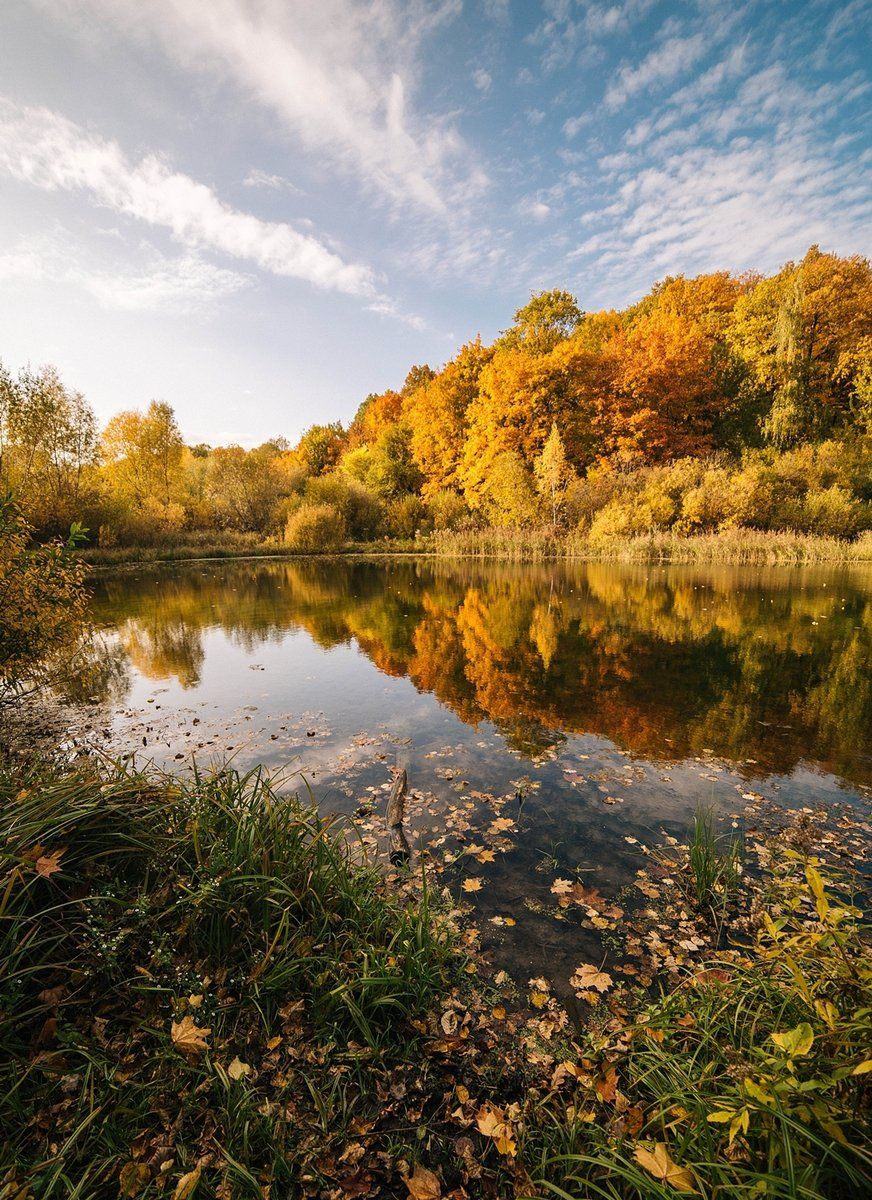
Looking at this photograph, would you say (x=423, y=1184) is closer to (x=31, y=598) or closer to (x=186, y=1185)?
(x=186, y=1185)

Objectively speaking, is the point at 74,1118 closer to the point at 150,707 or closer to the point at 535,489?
the point at 150,707

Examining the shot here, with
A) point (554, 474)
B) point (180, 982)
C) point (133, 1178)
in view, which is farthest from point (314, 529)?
point (133, 1178)

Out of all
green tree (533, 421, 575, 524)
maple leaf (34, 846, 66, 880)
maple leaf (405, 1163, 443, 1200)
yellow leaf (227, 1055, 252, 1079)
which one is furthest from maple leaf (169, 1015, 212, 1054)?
green tree (533, 421, 575, 524)

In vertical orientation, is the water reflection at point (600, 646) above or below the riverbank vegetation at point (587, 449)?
below

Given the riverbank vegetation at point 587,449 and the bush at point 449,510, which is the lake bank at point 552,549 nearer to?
the riverbank vegetation at point 587,449

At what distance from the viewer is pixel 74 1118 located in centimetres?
203

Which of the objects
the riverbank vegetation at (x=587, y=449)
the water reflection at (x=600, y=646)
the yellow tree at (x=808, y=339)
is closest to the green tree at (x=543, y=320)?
the riverbank vegetation at (x=587, y=449)

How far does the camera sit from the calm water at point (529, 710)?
16.4 feet

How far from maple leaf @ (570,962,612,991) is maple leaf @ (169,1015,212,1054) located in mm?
2241

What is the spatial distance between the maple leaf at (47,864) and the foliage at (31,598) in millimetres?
4671

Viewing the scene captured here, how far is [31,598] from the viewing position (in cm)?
612

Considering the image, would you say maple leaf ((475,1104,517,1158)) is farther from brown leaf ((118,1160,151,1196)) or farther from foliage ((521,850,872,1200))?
brown leaf ((118,1160,151,1196))

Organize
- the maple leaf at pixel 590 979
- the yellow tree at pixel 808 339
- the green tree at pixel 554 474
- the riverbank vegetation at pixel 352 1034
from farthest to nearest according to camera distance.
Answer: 1. the yellow tree at pixel 808 339
2. the green tree at pixel 554 474
3. the maple leaf at pixel 590 979
4. the riverbank vegetation at pixel 352 1034

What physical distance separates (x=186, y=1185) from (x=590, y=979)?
243cm
